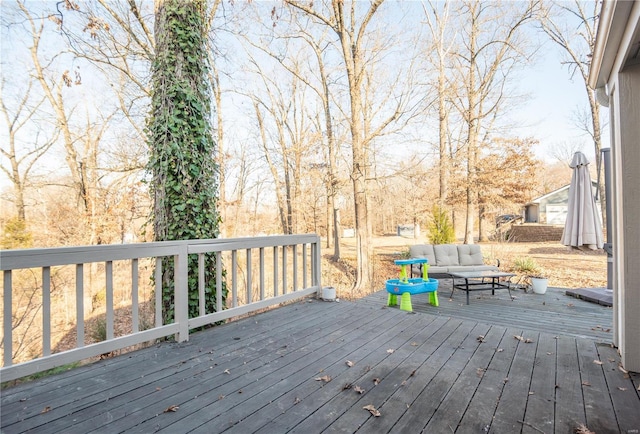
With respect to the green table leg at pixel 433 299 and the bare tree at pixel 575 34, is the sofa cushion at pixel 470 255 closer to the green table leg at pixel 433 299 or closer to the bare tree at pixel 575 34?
the green table leg at pixel 433 299

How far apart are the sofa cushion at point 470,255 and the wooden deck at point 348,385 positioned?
8.83 ft

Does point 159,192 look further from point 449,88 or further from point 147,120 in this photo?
point 449,88

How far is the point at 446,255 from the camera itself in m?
6.14

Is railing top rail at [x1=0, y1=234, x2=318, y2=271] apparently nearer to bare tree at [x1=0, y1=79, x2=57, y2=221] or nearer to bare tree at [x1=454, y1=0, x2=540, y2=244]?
bare tree at [x1=0, y1=79, x2=57, y2=221]


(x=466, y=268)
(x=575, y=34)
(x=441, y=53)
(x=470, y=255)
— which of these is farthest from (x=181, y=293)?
(x=575, y=34)

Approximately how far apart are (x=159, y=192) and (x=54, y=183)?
690cm

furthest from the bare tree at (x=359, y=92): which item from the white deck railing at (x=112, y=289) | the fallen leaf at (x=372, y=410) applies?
the fallen leaf at (x=372, y=410)

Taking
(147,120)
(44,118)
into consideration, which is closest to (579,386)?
(147,120)

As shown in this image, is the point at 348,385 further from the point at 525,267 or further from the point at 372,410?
the point at 525,267

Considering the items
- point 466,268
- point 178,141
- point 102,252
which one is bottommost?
point 466,268

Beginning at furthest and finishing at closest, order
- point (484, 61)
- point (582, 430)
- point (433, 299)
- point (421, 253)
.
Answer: point (484, 61)
point (421, 253)
point (433, 299)
point (582, 430)

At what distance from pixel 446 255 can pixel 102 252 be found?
5.42 meters

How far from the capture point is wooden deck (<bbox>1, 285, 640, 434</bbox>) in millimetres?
1740

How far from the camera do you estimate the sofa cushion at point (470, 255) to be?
617 cm
